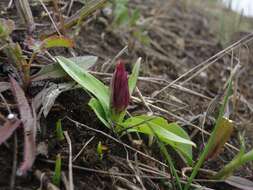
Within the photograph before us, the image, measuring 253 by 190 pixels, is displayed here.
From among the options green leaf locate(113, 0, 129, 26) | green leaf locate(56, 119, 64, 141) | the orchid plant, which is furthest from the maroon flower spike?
green leaf locate(113, 0, 129, 26)

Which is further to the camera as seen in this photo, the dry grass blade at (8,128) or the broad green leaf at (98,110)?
the broad green leaf at (98,110)

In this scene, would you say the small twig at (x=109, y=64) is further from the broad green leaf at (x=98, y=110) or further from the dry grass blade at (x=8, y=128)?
the dry grass blade at (x=8, y=128)

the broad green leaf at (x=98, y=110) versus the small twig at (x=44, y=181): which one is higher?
the broad green leaf at (x=98, y=110)

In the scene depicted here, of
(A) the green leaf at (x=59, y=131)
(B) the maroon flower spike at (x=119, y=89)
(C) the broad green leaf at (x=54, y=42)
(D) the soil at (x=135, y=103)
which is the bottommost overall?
(D) the soil at (x=135, y=103)

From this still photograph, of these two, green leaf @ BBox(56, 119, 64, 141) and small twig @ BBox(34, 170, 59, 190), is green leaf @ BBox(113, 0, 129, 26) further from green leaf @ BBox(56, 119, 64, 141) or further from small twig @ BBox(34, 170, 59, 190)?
small twig @ BBox(34, 170, 59, 190)

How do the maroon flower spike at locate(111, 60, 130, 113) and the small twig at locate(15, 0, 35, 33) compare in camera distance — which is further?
the small twig at locate(15, 0, 35, 33)

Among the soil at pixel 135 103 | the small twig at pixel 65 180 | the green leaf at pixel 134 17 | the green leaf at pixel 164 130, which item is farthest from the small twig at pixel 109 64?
the small twig at pixel 65 180

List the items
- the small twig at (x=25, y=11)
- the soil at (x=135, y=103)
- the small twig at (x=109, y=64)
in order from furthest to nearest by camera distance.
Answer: the small twig at (x=109, y=64), the small twig at (x=25, y=11), the soil at (x=135, y=103)
